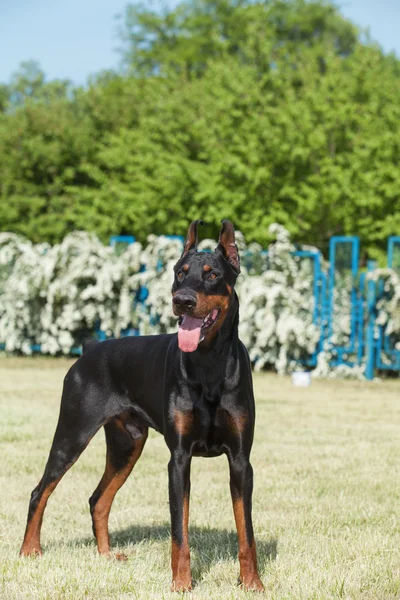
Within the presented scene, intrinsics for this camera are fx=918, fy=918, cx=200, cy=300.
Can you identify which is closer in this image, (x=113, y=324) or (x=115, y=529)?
(x=115, y=529)

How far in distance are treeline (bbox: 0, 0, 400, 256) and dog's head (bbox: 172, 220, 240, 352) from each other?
54.0 ft

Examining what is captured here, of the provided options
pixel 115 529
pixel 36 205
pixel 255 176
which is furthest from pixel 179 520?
pixel 36 205

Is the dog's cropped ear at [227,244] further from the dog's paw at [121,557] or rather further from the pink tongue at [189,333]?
the dog's paw at [121,557]

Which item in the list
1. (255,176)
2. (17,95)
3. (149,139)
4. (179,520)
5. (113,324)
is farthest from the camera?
(17,95)

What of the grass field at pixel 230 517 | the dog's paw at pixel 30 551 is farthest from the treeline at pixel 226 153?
the dog's paw at pixel 30 551

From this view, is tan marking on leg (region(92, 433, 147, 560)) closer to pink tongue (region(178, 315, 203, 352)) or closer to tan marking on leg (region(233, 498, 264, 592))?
tan marking on leg (region(233, 498, 264, 592))

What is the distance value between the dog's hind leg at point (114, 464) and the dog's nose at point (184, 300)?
126cm

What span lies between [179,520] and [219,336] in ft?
2.88

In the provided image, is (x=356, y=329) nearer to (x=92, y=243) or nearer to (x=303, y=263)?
(x=303, y=263)

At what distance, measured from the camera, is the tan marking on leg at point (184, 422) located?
170 inches

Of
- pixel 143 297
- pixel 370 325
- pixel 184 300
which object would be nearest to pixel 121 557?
pixel 184 300

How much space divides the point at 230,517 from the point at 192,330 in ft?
7.37

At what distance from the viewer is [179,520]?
422 cm

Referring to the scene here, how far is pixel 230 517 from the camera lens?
6004mm
